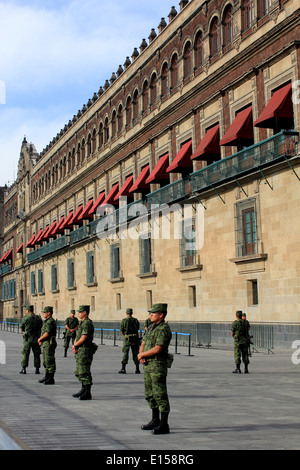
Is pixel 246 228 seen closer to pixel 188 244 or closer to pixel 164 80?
pixel 188 244

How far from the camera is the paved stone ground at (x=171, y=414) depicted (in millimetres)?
7652

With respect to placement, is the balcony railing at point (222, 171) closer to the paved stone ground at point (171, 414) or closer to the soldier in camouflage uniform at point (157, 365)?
the paved stone ground at point (171, 414)

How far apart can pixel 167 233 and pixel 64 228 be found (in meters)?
20.1

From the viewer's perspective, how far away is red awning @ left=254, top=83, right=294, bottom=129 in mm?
22500

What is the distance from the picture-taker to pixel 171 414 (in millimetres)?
9922

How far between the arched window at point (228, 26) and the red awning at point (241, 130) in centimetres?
388

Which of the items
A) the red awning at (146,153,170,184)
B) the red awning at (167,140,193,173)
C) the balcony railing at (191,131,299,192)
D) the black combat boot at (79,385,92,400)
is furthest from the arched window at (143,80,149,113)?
the black combat boot at (79,385,92,400)

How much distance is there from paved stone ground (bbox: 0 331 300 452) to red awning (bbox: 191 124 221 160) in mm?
12461

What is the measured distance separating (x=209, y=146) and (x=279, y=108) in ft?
18.3

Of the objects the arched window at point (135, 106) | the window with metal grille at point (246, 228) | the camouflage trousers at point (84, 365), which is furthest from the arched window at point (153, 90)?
the camouflage trousers at point (84, 365)

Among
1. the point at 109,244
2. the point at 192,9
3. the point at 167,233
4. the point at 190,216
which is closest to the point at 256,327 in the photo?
the point at 190,216

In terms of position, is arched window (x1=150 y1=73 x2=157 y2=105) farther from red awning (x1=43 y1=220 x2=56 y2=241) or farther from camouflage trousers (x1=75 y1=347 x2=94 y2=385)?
camouflage trousers (x1=75 y1=347 x2=94 y2=385)

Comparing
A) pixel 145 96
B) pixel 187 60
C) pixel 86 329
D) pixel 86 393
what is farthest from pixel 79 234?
pixel 86 393
